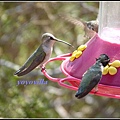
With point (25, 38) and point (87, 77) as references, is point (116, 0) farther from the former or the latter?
point (25, 38)

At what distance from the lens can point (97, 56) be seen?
324 centimetres

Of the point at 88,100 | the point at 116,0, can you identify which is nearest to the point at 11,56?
the point at 88,100

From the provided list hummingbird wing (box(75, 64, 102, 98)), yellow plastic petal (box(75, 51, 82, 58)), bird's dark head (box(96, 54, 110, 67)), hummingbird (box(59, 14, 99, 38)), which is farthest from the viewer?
hummingbird (box(59, 14, 99, 38))

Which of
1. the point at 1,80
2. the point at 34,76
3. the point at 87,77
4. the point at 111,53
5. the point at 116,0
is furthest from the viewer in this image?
the point at 34,76

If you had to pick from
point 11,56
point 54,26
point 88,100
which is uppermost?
point 54,26

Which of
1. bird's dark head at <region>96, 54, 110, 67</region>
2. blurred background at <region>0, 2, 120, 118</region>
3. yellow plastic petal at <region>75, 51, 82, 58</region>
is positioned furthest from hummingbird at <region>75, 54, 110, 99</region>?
blurred background at <region>0, 2, 120, 118</region>

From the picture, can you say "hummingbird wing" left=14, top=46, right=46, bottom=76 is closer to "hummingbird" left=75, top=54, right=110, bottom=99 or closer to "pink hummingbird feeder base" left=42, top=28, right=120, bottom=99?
"pink hummingbird feeder base" left=42, top=28, right=120, bottom=99

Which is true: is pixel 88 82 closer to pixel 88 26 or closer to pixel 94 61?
pixel 94 61

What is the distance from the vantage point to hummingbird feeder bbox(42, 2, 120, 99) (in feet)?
9.87

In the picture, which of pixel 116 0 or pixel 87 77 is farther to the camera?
pixel 116 0

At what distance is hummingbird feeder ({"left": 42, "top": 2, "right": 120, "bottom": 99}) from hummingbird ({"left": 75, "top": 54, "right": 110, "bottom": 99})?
0.06 metres

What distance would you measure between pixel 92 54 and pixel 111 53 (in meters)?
0.15

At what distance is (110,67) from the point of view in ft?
9.87

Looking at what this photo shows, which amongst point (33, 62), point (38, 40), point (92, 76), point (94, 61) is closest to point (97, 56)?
point (94, 61)
